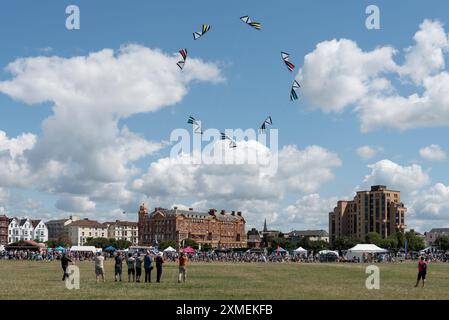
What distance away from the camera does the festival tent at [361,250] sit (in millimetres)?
80438

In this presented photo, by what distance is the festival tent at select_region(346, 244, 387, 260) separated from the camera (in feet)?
264

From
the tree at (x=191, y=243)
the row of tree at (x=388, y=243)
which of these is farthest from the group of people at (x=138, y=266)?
the tree at (x=191, y=243)

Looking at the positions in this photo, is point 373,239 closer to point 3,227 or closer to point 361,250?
point 361,250

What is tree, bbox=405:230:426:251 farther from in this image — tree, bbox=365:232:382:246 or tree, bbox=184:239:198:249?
tree, bbox=184:239:198:249

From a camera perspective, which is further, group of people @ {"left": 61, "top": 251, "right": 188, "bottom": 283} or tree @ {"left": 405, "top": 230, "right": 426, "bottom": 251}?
tree @ {"left": 405, "top": 230, "right": 426, "bottom": 251}

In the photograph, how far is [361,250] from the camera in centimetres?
8056

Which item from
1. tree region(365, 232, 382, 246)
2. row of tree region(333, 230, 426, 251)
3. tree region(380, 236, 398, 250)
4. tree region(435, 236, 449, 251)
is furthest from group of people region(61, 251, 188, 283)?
tree region(435, 236, 449, 251)

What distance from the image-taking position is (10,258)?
86375 millimetres

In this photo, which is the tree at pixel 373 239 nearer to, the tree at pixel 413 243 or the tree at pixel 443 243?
the tree at pixel 413 243

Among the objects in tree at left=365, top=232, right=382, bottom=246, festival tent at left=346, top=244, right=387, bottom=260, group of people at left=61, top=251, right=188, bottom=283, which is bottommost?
tree at left=365, top=232, right=382, bottom=246
